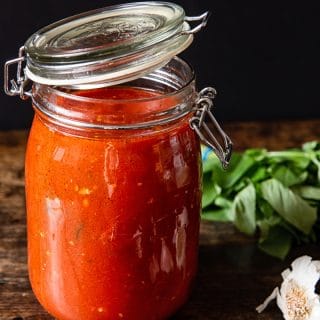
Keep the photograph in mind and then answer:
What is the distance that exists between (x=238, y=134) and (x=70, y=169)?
2.05 feet

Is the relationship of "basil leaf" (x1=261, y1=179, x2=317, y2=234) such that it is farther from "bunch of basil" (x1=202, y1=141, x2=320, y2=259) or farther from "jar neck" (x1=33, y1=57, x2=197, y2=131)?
"jar neck" (x1=33, y1=57, x2=197, y2=131)

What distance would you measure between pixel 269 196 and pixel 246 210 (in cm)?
4

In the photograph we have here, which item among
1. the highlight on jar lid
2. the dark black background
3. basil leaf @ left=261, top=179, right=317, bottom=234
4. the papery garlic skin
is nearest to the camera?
the highlight on jar lid

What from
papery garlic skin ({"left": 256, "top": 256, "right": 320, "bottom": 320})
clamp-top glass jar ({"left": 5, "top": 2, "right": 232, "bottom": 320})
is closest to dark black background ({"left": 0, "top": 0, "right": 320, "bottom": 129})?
clamp-top glass jar ({"left": 5, "top": 2, "right": 232, "bottom": 320})

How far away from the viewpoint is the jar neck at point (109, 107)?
836mm

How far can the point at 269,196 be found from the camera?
1.13 m

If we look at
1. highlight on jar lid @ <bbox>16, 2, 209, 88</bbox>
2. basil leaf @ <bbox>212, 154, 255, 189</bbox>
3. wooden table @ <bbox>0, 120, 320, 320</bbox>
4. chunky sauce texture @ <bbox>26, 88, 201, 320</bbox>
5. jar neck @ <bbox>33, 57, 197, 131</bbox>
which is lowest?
wooden table @ <bbox>0, 120, 320, 320</bbox>

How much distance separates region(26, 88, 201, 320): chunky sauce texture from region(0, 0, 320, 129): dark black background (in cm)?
55

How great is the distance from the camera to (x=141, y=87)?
0.95 m

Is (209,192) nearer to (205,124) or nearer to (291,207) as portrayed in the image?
(291,207)

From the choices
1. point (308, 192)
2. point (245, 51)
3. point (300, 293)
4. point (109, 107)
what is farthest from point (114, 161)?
point (245, 51)

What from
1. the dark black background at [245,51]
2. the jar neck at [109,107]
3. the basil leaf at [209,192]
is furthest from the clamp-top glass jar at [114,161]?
the dark black background at [245,51]

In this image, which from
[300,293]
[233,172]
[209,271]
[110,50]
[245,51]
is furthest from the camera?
[245,51]

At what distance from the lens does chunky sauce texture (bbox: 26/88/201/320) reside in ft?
2.78
